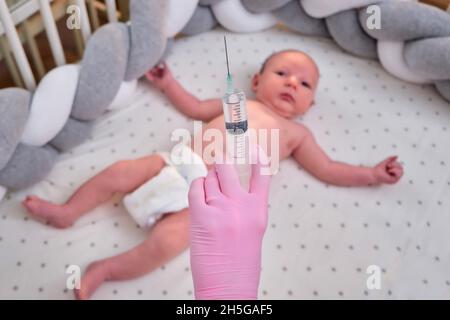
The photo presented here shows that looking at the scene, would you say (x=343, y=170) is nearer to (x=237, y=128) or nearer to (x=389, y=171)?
(x=389, y=171)

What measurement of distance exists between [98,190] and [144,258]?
0.66 ft

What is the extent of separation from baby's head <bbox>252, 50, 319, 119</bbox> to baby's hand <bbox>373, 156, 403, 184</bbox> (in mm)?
252

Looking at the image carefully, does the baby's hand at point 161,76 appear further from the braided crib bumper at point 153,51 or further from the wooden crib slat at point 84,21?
the wooden crib slat at point 84,21

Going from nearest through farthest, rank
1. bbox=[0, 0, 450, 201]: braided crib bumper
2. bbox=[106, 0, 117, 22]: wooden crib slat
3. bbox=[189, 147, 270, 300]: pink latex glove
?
1. bbox=[189, 147, 270, 300]: pink latex glove
2. bbox=[0, 0, 450, 201]: braided crib bumper
3. bbox=[106, 0, 117, 22]: wooden crib slat

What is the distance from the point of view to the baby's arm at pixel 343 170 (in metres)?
1.26

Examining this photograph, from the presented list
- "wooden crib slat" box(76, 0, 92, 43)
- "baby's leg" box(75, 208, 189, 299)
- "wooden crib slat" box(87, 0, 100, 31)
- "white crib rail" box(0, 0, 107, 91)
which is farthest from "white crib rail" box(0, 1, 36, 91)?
"baby's leg" box(75, 208, 189, 299)

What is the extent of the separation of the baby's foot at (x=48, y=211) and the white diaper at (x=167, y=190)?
14cm

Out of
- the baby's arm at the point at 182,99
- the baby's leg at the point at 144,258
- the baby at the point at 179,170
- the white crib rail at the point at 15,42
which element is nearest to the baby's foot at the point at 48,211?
the baby at the point at 179,170

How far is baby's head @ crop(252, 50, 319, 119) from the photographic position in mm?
1336

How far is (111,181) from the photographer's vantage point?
1.20m

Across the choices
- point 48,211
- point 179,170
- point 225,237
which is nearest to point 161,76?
point 179,170

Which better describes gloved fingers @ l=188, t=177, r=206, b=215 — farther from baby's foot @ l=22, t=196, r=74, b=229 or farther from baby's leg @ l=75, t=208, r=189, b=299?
baby's foot @ l=22, t=196, r=74, b=229

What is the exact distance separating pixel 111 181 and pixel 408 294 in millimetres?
715

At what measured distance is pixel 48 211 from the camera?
1.16m
